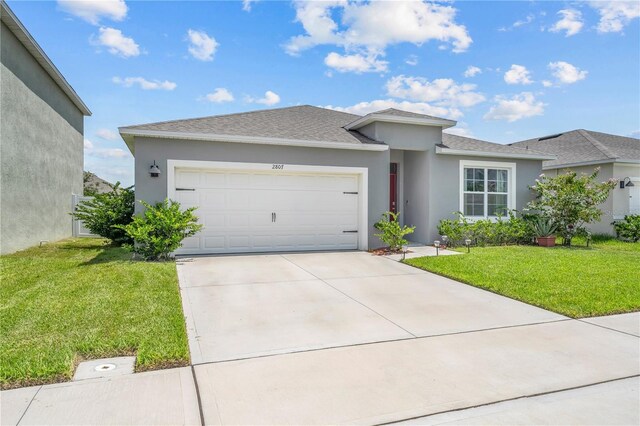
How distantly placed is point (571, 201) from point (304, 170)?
8345mm

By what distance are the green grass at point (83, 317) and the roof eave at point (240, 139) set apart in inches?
119

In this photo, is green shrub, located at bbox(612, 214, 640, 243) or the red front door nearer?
the red front door

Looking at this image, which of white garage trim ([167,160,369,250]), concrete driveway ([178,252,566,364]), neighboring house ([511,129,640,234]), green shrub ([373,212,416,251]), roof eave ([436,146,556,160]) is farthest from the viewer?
neighboring house ([511,129,640,234])

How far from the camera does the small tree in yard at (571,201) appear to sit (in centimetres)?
1206

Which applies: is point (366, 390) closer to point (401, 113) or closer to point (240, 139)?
point (240, 139)

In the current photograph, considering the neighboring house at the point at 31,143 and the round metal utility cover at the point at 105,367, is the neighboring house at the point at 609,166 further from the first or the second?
the neighboring house at the point at 31,143

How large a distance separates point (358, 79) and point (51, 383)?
14.3 meters

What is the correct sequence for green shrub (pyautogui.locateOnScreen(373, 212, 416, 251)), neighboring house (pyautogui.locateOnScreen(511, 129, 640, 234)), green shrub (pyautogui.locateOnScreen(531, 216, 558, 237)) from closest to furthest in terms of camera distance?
green shrub (pyautogui.locateOnScreen(373, 212, 416, 251)) < green shrub (pyautogui.locateOnScreen(531, 216, 558, 237)) < neighboring house (pyautogui.locateOnScreen(511, 129, 640, 234))

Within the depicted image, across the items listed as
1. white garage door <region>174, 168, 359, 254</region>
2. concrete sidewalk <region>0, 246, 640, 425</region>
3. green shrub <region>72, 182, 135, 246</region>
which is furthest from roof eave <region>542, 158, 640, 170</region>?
green shrub <region>72, 182, 135, 246</region>

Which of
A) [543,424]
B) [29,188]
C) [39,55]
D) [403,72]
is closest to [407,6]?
[403,72]

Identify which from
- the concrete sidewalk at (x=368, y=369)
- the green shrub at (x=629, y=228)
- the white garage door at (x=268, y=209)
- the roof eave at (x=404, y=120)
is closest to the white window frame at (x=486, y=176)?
the roof eave at (x=404, y=120)

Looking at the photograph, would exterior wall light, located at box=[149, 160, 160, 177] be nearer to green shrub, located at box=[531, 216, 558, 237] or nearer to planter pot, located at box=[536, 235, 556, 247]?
green shrub, located at box=[531, 216, 558, 237]

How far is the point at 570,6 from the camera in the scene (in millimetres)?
10141

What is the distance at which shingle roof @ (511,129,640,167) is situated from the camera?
1498cm
